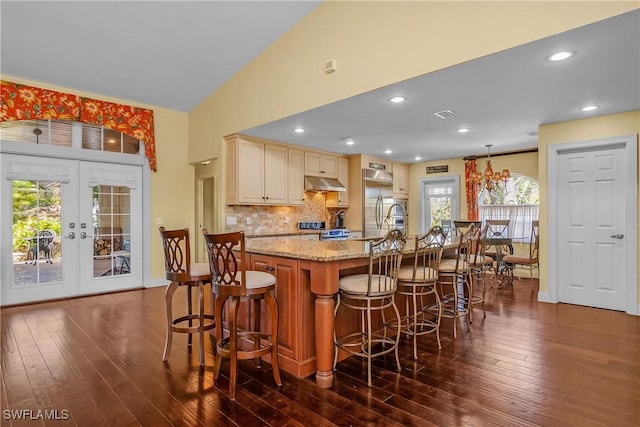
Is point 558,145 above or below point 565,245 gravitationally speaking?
above

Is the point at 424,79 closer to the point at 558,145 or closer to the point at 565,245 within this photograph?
the point at 558,145

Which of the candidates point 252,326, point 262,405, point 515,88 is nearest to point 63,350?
point 252,326

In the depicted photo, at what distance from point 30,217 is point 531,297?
700 cm

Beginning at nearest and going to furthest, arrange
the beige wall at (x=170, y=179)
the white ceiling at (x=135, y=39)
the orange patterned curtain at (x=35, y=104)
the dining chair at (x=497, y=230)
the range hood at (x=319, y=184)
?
1. the white ceiling at (x=135, y=39)
2. the orange patterned curtain at (x=35, y=104)
3. the beige wall at (x=170, y=179)
4. the range hood at (x=319, y=184)
5. the dining chair at (x=497, y=230)

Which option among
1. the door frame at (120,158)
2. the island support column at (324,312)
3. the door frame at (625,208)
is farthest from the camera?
the door frame at (120,158)

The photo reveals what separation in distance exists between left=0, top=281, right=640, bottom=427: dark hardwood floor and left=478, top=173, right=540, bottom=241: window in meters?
3.13

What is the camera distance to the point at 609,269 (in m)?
4.31

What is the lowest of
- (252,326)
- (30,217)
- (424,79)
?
(252,326)

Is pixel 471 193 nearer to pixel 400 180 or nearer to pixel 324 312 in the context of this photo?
pixel 400 180

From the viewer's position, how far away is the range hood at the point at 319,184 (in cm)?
612

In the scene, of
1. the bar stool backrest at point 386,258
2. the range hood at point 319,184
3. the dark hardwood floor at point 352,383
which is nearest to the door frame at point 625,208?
the dark hardwood floor at point 352,383

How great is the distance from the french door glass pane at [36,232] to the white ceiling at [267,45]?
1.50m

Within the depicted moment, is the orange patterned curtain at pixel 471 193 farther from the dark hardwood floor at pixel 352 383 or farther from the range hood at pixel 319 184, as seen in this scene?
the dark hardwood floor at pixel 352 383

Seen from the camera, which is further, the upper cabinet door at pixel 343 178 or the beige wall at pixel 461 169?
the upper cabinet door at pixel 343 178
